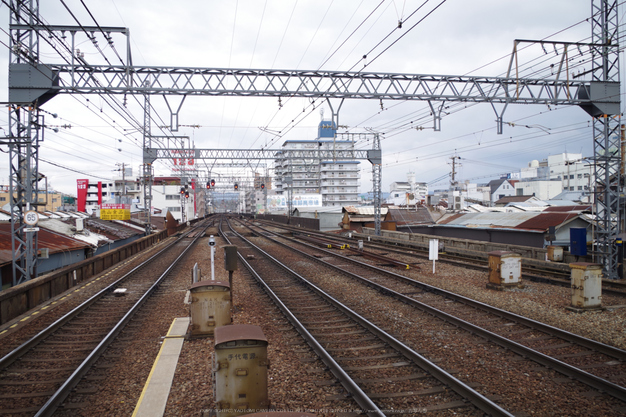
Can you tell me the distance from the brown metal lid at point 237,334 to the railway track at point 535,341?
319 cm

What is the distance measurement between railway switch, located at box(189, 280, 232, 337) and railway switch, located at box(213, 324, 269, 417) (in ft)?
10.5

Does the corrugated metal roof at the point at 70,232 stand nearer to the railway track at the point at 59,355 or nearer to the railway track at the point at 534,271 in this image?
the railway track at the point at 59,355

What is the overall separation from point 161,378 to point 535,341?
249 inches

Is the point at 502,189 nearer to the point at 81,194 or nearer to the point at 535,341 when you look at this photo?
the point at 81,194

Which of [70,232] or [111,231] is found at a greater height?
[70,232]

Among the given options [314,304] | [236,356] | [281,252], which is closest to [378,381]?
[236,356]

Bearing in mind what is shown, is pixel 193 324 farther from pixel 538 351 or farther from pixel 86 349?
pixel 538 351

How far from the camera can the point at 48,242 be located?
18.9 meters

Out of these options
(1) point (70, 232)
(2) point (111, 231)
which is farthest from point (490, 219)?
(2) point (111, 231)

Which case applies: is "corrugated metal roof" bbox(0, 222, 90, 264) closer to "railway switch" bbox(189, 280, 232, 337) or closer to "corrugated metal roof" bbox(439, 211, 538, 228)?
"railway switch" bbox(189, 280, 232, 337)

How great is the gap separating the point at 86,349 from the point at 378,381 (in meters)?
5.21

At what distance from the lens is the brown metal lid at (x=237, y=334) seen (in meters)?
4.35

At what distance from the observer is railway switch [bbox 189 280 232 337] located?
7.44 m

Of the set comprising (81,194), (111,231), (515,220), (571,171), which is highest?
(571,171)
